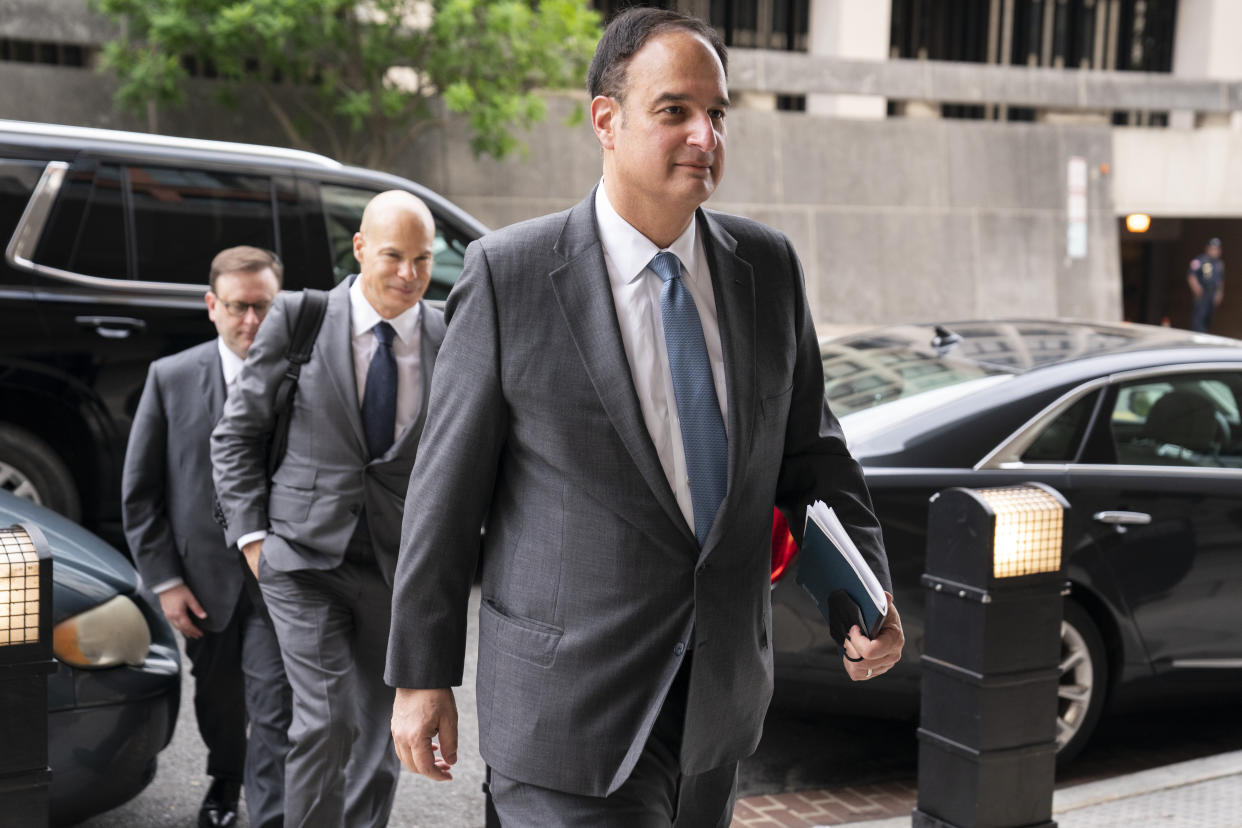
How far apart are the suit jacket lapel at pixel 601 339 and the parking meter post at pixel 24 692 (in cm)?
129

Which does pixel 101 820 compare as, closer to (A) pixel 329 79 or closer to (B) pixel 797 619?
(B) pixel 797 619

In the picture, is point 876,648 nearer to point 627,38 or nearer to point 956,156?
point 627,38

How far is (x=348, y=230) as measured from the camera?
7.49m

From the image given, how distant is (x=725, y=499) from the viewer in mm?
2314

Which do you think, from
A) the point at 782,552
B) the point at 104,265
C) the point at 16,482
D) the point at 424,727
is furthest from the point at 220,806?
the point at 104,265

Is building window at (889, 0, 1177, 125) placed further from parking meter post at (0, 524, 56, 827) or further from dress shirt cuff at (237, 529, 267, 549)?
parking meter post at (0, 524, 56, 827)

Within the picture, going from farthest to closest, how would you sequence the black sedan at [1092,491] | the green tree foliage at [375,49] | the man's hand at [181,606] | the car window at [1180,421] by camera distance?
the green tree foliage at [375,49] → the car window at [1180,421] → the black sedan at [1092,491] → the man's hand at [181,606]

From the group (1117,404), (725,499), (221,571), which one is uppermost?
(725,499)

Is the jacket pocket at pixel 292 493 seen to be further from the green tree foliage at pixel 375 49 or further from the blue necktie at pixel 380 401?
the green tree foliage at pixel 375 49

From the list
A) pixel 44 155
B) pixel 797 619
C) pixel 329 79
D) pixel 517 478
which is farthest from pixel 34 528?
pixel 329 79

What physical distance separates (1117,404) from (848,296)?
20.5 m

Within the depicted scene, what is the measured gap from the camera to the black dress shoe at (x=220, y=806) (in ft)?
14.3

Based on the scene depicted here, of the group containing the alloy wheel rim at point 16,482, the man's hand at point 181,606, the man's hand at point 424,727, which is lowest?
the alloy wheel rim at point 16,482

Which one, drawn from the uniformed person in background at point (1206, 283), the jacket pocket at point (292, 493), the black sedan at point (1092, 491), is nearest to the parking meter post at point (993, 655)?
the black sedan at point (1092, 491)
